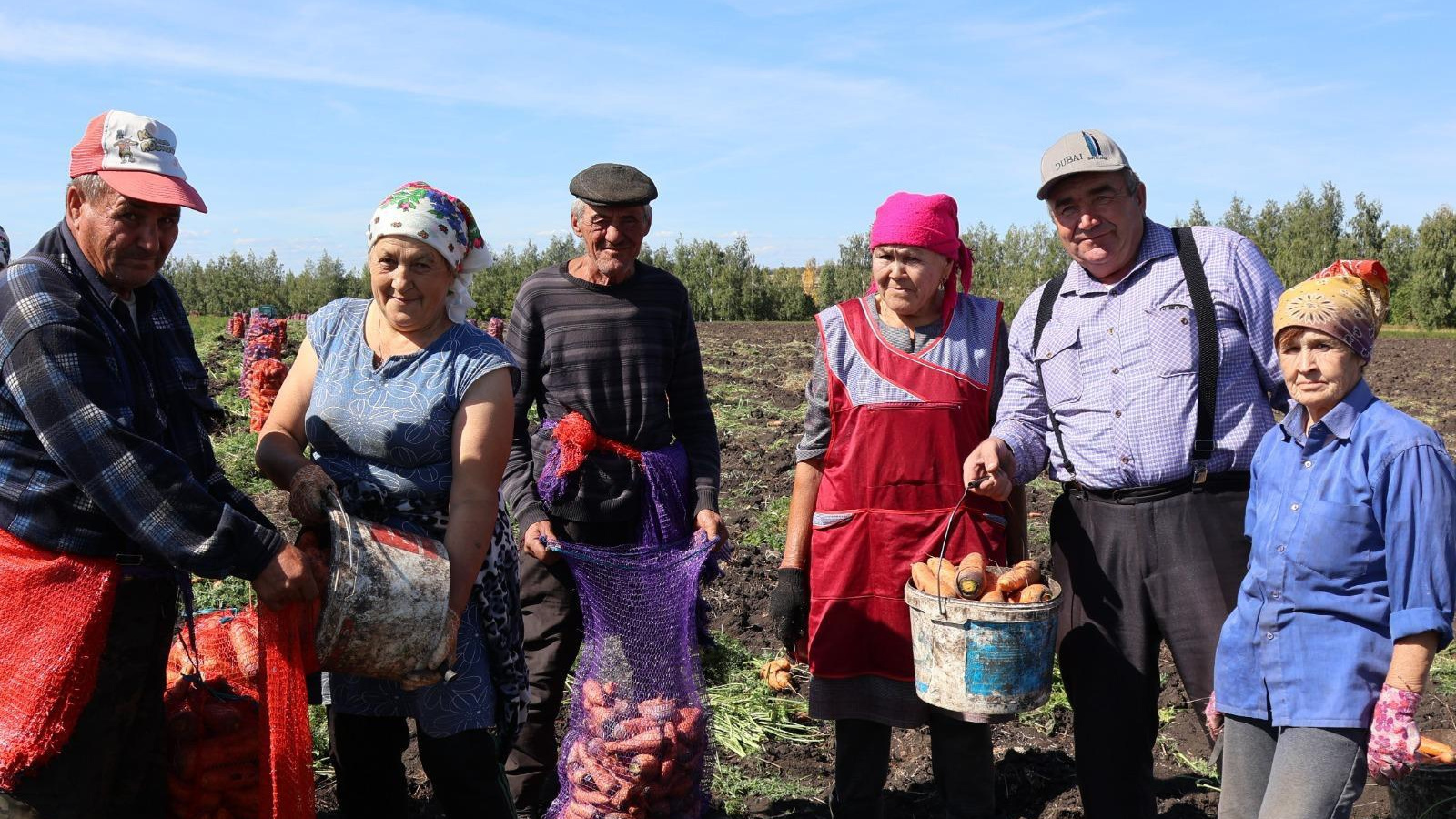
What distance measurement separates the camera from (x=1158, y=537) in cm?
281

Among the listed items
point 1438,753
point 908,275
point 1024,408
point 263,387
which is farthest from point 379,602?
point 263,387

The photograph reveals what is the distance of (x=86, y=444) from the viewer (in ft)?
7.09

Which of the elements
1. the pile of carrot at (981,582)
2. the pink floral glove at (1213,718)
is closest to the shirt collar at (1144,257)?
the pile of carrot at (981,582)

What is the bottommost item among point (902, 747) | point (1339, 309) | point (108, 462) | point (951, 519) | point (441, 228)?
point (902, 747)

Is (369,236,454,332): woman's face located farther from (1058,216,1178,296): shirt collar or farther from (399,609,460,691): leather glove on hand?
(1058,216,1178,296): shirt collar

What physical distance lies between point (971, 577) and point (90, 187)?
2.17 metres

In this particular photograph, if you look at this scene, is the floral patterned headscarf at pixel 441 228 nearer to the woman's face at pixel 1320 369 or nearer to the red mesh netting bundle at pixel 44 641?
the red mesh netting bundle at pixel 44 641

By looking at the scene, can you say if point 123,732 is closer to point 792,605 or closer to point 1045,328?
point 792,605

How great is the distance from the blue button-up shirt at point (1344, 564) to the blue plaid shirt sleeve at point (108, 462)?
2.16 metres

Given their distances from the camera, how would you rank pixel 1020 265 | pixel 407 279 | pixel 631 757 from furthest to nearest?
pixel 1020 265 → pixel 631 757 → pixel 407 279

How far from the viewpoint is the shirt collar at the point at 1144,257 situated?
9.52 feet

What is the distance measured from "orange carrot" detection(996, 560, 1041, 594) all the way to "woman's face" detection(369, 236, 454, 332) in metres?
1.54

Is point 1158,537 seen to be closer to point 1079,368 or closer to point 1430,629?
point 1079,368

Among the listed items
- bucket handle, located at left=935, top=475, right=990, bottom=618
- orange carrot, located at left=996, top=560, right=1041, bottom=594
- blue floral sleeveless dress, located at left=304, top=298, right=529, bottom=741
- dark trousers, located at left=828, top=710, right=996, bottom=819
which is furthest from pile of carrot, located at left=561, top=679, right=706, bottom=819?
orange carrot, located at left=996, top=560, right=1041, bottom=594
